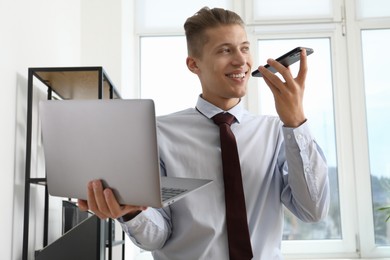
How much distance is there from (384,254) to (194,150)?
2.07 meters

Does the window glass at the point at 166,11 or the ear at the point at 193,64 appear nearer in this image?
the ear at the point at 193,64

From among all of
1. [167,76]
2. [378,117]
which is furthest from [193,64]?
[378,117]

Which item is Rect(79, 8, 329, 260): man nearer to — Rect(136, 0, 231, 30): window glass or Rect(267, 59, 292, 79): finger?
Rect(267, 59, 292, 79): finger

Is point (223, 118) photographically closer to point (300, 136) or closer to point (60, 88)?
point (300, 136)

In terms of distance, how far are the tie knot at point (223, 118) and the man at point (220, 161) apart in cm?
2

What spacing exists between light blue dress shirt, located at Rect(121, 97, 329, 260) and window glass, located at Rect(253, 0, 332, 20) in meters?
1.90

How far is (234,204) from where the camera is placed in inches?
42.6

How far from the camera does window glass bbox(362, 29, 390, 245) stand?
278 cm

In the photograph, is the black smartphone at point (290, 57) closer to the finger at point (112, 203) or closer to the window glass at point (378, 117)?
the finger at point (112, 203)

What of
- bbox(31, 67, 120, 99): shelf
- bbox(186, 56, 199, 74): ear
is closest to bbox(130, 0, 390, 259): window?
bbox(31, 67, 120, 99): shelf

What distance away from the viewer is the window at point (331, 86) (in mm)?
2777

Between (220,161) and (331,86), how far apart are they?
6.56ft

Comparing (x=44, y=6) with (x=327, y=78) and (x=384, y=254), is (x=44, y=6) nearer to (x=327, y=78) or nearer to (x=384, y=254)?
(x=327, y=78)

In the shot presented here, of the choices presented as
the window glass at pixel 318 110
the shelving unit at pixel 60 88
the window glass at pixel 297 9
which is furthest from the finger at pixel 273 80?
the window glass at pixel 297 9
